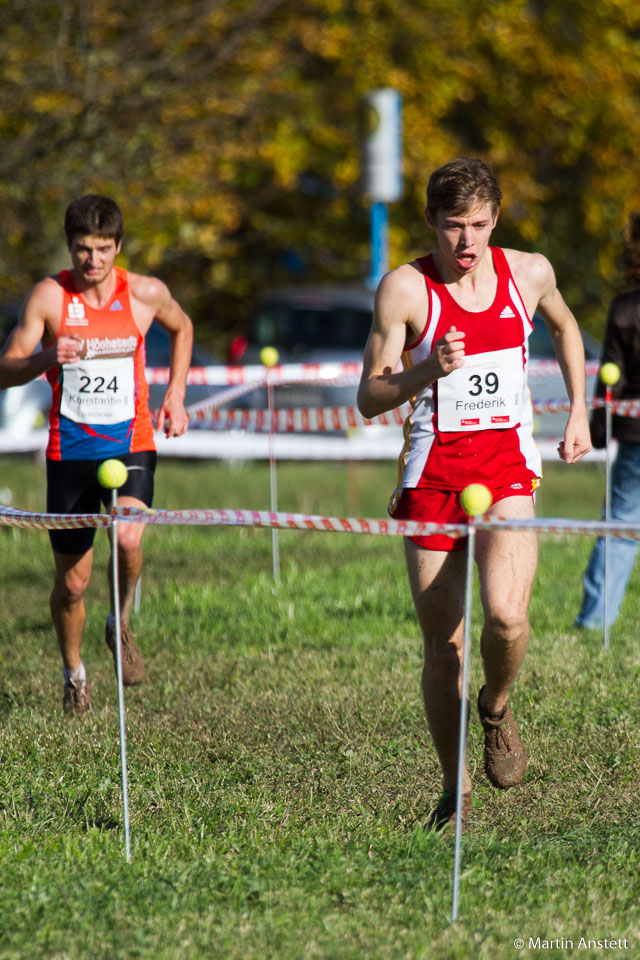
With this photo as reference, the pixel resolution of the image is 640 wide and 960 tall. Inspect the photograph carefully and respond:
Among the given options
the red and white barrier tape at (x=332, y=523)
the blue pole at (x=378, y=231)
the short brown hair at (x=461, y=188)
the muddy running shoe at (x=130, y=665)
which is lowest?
the muddy running shoe at (x=130, y=665)

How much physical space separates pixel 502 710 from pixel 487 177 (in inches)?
70.5

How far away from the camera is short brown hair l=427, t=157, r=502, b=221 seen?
4180mm

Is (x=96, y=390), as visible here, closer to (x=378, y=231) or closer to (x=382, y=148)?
(x=382, y=148)

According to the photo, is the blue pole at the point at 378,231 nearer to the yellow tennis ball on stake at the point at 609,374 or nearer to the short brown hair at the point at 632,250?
the short brown hair at the point at 632,250

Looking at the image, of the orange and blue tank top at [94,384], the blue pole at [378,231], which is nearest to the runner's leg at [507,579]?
the orange and blue tank top at [94,384]

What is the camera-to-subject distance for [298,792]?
15.9 ft

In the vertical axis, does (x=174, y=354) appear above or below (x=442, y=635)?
above

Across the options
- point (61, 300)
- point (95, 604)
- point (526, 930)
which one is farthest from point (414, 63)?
point (526, 930)

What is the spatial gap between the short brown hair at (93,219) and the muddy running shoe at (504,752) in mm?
2606

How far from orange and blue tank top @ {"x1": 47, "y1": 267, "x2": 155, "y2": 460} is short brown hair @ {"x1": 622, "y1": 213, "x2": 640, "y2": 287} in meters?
2.64

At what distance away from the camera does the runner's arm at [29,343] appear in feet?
18.2

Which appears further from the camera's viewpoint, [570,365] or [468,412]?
[570,365]

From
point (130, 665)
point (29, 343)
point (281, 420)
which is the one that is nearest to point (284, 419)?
point (281, 420)

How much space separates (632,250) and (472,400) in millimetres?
2997
